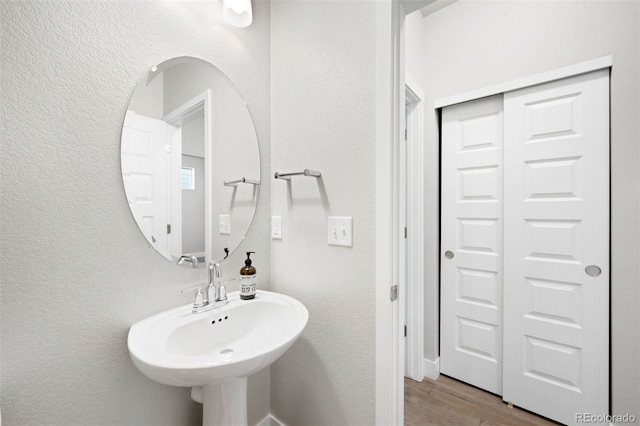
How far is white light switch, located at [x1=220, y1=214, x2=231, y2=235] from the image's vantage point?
4.16 ft

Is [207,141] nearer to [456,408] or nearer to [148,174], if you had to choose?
[148,174]

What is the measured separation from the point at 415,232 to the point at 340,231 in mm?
1060

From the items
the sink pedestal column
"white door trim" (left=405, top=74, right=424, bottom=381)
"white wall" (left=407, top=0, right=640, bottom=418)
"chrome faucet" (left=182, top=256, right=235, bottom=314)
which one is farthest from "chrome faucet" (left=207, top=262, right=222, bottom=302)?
"white wall" (left=407, top=0, right=640, bottom=418)

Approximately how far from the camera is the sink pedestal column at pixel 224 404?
981mm

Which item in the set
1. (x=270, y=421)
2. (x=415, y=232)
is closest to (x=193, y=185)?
(x=270, y=421)

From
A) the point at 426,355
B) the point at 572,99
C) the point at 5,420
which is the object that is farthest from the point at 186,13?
the point at 426,355

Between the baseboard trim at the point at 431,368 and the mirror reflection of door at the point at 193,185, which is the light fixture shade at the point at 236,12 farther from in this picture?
the baseboard trim at the point at 431,368

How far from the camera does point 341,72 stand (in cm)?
119

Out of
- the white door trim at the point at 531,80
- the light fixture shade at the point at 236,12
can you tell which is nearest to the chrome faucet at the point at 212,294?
the light fixture shade at the point at 236,12

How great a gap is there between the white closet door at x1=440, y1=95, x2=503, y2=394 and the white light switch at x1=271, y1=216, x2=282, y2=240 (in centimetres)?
132

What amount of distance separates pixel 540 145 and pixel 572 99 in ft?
0.92

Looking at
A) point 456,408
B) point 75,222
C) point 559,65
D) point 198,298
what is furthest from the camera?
point 456,408

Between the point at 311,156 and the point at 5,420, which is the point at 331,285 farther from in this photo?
the point at 5,420

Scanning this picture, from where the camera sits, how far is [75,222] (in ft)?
2.84
